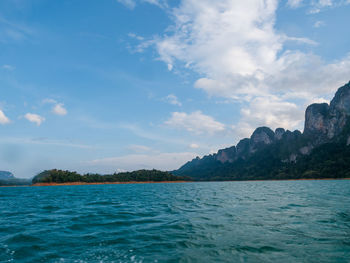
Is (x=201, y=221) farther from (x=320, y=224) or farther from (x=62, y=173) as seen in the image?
(x=62, y=173)

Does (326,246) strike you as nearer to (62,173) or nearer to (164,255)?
(164,255)

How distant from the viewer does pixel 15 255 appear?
1044 centimetres

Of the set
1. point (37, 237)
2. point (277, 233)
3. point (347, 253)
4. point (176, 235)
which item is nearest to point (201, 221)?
point (176, 235)

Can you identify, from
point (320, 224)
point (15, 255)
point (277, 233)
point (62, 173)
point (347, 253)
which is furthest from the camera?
point (62, 173)

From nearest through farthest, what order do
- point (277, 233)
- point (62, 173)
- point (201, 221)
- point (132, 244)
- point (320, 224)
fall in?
1. point (132, 244)
2. point (277, 233)
3. point (320, 224)
4. point (201, 221)
5. point (62, 173)

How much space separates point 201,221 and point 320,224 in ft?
27.9

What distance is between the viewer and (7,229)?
16.3 meters

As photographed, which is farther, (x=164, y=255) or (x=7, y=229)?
(x=7, y=229)

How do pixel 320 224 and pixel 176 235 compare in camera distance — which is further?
pixel 320 224

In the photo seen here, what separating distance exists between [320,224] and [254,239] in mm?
6775

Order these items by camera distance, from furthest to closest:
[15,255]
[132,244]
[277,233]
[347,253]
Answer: [277,233]
[132,244]
[15,255]
[347,253]

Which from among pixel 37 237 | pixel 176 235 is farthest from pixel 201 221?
pixel 37 237

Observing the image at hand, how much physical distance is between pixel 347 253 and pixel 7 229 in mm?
21435

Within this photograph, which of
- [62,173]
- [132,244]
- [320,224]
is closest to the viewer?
[132,244]
